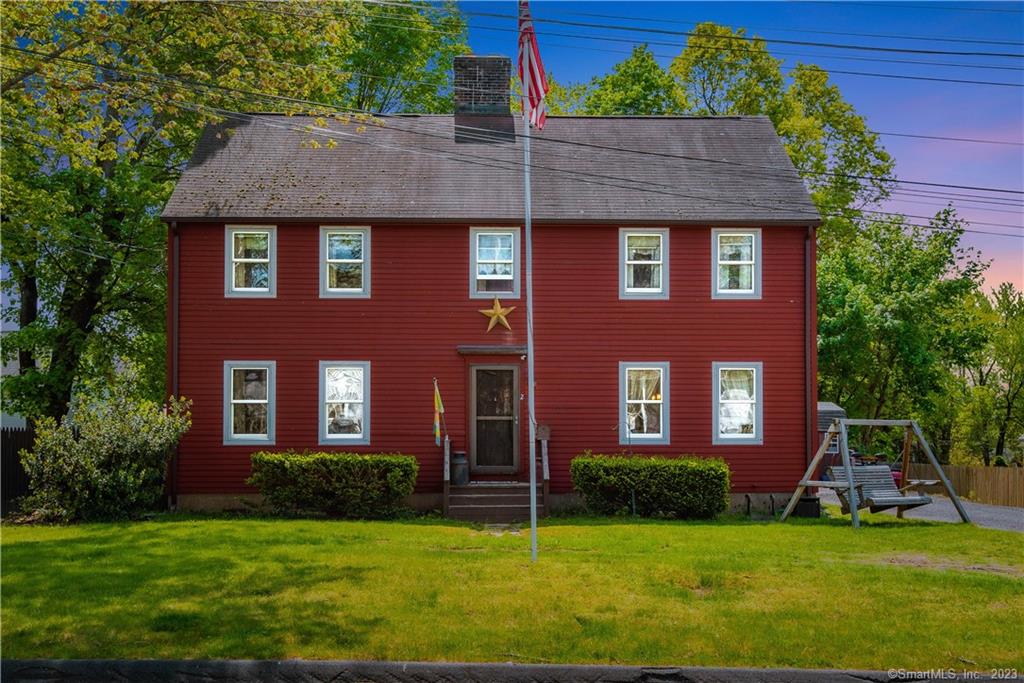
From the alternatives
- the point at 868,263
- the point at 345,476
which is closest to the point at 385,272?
the point at 345,476

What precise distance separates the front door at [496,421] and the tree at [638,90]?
735 inches

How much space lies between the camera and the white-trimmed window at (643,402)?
20.3 metres

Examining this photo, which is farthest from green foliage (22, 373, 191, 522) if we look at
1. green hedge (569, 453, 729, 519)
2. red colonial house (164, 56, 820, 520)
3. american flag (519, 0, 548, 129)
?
american flag (519, 0, 548, 129)

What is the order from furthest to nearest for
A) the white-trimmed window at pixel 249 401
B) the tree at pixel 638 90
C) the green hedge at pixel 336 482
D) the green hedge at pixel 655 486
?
the tree at pixel 638 90
the white-trimmed window at pixel 249 401
the green hedge at pixel 655 486
the green hedge at pixel 336 482

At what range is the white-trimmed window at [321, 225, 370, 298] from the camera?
67.0ft

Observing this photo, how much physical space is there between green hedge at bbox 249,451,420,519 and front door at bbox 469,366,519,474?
6.83 ft

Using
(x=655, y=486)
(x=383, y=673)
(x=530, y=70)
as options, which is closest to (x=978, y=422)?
(x=655, y=486)

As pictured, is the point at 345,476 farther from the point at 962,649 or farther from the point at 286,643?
the point at 962,649

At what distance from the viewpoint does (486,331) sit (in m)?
20.4

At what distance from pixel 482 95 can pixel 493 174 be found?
9.01ft

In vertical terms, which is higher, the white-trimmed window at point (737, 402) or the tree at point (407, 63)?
the tree at point (407, 63)

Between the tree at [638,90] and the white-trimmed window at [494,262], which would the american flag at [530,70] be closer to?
the white-trimmed window at [494,262]

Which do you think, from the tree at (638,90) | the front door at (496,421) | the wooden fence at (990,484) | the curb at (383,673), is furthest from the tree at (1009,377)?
the curb at (383,673)

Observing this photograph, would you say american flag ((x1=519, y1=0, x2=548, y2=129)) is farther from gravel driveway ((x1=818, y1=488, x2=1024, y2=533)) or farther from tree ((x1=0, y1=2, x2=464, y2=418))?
gravel driveway ((x1=818, y1=488, x2=1024, y2=533))
